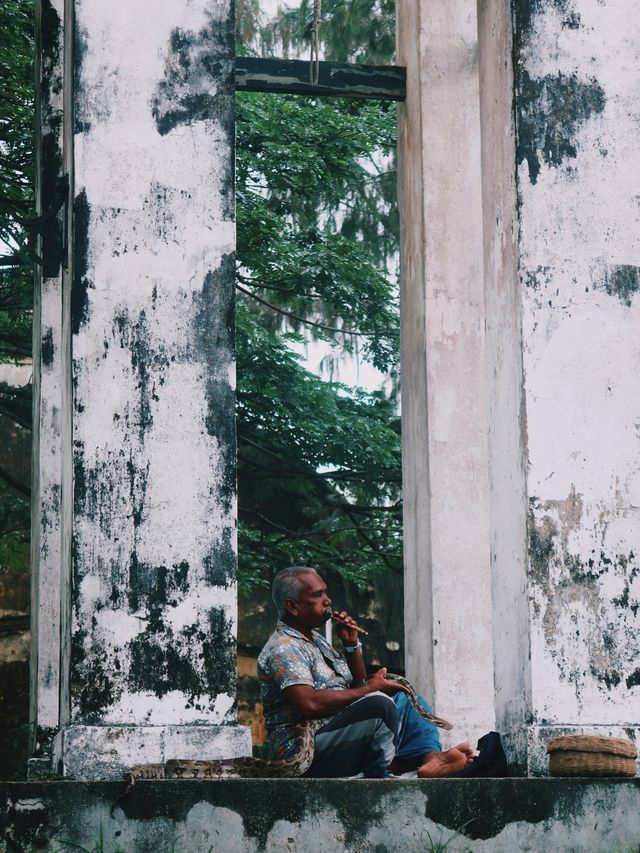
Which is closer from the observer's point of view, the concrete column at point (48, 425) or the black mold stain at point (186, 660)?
the black mold stain at point (186, 660)

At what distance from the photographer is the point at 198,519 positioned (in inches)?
217

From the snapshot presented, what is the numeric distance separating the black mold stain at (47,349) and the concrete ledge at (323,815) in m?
3.82

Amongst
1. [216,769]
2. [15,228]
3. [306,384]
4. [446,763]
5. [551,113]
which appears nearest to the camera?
[216,769]

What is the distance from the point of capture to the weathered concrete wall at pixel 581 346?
555 centimetres

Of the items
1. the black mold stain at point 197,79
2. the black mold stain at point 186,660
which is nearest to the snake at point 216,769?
the black mold stain at point 186,660

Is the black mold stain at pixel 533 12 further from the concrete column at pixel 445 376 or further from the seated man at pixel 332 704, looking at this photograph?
Answer: the concrete column at pixel 445 376

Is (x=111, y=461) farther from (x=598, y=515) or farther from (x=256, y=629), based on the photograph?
(x=256, y=629)

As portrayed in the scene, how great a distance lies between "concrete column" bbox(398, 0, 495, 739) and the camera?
8578mm

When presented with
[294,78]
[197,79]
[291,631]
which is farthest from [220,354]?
[294,78]

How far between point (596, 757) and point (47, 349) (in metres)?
4.19

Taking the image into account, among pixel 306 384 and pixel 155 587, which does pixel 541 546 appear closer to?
pixel 155 587

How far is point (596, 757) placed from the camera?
205 inches

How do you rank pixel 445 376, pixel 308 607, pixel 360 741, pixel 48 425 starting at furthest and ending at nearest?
pixel 445 376 → pixel 48 425 → pixel 308 607 → pixel 360 741

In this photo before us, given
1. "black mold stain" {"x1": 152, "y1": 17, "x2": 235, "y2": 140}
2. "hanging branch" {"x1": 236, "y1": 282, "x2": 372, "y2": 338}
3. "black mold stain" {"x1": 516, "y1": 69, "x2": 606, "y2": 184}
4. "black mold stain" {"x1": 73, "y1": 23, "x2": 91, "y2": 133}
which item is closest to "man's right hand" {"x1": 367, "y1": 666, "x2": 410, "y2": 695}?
"black mold stain" {"x1": 516, "y1": 69, "x2": 606, "y2": 184}
